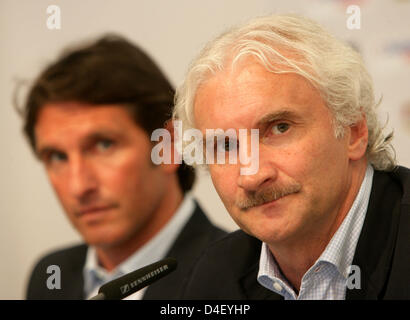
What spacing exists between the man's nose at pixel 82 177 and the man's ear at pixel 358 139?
76cm

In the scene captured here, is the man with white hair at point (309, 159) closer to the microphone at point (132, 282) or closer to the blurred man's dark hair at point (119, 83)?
the microphone at point (132, 282)

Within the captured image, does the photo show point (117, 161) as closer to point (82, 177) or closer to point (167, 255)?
point (82, 177)

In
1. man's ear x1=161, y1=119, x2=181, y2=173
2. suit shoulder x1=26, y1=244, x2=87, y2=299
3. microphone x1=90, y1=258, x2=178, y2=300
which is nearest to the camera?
microphone x1=90, y1=258, x2=178, y2=300

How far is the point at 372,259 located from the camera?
3.77ft

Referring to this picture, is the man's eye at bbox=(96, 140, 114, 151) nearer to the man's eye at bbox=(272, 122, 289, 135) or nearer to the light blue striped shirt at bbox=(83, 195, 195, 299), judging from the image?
the light blue striped shirt at bbox=(83, 195, 195, 299)

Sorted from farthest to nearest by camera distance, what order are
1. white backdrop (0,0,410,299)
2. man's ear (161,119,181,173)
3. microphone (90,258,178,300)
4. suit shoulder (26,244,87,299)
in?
1. suit shoulder (26,244,87,299)
2. man's ear (161,119,181,173)
3. white backdrop (0,0,410,299)
4. microphone (90,258,178,300)

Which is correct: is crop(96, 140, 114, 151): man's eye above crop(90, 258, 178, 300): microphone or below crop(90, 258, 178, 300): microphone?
above

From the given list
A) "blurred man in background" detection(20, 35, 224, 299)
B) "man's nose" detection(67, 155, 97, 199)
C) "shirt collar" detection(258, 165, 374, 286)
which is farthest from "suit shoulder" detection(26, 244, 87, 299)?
"shirt collar" detection(258, 165, 374, 286)

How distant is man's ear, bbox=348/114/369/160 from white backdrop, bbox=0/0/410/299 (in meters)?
0.17

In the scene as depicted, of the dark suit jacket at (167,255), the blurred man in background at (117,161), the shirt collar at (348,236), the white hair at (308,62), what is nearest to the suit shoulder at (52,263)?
the dark suit jacket at (167,255)

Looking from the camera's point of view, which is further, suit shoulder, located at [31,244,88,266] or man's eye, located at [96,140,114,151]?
suit shoulder, located at [31,244,88,266]

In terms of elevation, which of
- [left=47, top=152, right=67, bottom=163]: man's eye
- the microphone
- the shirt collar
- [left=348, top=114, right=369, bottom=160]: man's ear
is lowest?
the microphone

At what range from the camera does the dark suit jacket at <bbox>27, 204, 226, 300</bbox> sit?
1504 millimetres

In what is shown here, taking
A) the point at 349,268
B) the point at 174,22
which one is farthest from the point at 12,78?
the point at 349,268
